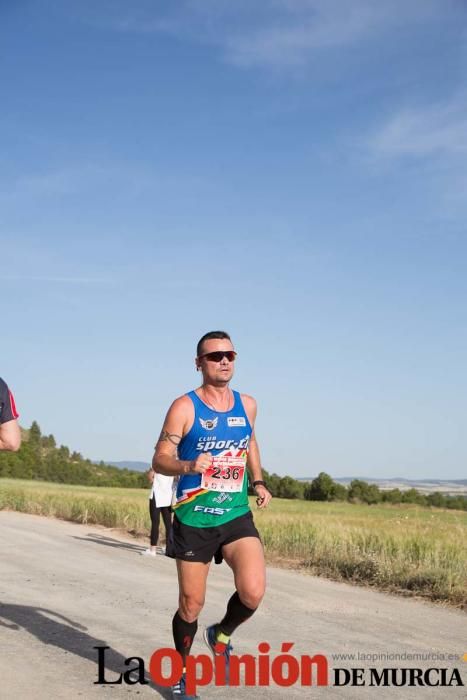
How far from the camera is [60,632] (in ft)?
26.1

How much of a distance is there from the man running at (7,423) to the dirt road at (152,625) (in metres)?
1.64

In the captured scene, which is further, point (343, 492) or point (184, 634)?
point (343, 492)

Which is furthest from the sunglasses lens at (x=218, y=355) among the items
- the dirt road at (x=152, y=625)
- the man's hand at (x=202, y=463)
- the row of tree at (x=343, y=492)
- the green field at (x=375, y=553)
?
the row of tree at (x=343, y=492)

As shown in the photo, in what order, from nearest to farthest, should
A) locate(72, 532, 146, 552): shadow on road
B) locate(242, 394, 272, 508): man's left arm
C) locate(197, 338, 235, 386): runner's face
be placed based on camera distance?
1. locate(197, 338, 235, 386): runner's face
2. locate(242, 394, 272, 508): man's left arm
3. locate(72, 532, 146, 552): shadow on road

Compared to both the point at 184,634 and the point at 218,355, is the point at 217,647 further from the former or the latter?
the point at 218,355

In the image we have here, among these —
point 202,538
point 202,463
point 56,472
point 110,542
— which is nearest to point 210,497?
point 202,538

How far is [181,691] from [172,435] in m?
1.65

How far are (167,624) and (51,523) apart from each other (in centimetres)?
1321

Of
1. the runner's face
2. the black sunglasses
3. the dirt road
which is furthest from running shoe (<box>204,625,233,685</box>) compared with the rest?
the black sunglasses

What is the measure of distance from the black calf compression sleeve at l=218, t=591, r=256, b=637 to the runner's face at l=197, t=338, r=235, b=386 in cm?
146

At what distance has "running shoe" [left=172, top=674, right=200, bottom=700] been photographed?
579 centimetres

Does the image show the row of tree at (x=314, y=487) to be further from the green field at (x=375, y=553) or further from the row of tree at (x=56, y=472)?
the green field at (x=375, y=553)

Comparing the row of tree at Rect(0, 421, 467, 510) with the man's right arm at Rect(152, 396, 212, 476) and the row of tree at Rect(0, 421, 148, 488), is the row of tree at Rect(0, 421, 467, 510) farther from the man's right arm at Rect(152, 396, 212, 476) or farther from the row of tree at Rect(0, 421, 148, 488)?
the man's right arm at Rect(152, 396, 212, 476)

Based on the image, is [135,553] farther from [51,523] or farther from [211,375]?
[211,375]
